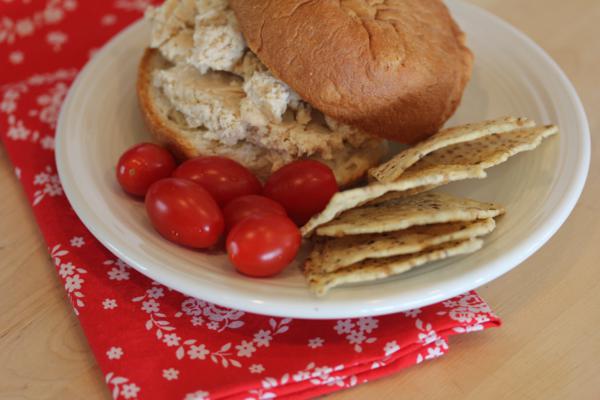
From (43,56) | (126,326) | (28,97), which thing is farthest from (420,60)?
(43,56)

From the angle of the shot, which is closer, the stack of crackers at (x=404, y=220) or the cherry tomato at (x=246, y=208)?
the stack of crackers at (x=404, y=220)

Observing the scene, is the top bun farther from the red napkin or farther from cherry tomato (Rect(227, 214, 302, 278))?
the red napkin

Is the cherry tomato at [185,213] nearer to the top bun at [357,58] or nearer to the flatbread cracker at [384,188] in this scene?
the flatbread cracker at [384,188]

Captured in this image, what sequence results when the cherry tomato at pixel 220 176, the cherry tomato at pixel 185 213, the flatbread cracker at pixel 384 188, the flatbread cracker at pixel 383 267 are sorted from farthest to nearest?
the cherry tomato at pixel 220 176
the cherry tomato at pixel 185 213
the flatbread cracker at pixel 384 188
the flatbread cracker at pixel 383 267

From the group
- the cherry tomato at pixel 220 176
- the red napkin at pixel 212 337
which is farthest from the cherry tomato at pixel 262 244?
the cherry tomato at pixel 220 176

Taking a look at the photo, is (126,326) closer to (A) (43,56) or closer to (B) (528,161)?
(B) (528,161)

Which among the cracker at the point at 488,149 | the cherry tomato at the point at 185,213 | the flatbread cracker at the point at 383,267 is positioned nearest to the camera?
the flatbread cracker at the point at 383,267
